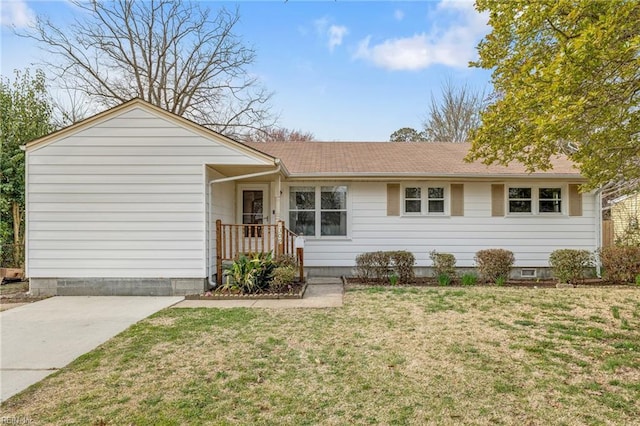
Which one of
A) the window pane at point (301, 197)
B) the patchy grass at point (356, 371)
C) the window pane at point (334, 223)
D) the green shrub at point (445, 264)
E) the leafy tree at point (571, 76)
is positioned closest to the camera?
the patchy grass at point (356, 371)

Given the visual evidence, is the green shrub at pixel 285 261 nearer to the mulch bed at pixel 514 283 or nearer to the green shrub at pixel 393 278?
the mulch bed at pixel 514 283

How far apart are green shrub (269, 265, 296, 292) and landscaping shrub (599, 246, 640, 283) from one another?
775cm

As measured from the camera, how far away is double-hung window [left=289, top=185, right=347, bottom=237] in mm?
9969

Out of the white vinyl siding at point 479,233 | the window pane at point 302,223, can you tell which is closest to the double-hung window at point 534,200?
the white vinyl siding at point 479,233

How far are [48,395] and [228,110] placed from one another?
58.9 feet

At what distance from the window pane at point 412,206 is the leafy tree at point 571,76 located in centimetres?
402

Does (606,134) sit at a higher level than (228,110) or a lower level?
lower

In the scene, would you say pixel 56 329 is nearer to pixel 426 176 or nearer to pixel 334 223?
pixel 334 223

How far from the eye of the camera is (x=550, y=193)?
9.91 meters

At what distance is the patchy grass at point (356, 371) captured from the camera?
2.77 metres

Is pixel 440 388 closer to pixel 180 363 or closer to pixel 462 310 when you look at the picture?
pixel 180 363

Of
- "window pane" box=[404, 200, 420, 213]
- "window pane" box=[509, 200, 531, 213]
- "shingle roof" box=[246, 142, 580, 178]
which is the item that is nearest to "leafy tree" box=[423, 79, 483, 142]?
"shingle roof" box=[246, 142, 580, 178]

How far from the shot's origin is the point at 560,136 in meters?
4.57

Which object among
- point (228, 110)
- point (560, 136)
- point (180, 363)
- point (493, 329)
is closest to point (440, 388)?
point (493, 329)
